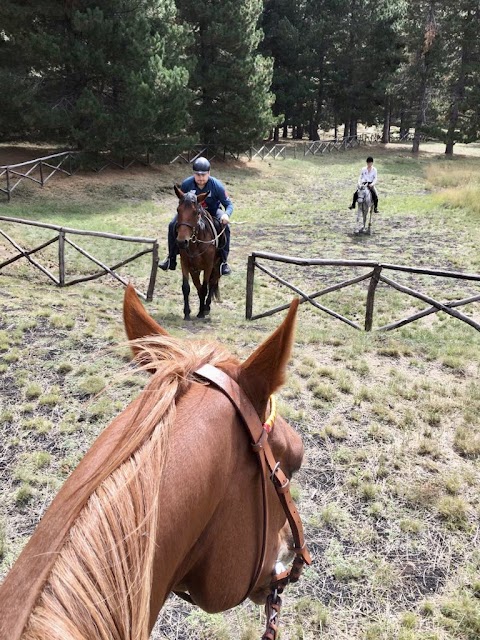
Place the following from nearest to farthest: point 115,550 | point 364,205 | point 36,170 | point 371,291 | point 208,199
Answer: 1. point 115,550
2. point 371,291
3. point 208,199
4. point 364,205
5. point 36,170

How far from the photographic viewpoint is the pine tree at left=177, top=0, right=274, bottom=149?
27.8m

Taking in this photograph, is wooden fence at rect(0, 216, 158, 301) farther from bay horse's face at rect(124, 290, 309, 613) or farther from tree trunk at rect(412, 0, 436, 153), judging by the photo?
tree trunk at rect(412, 0, 436, 153)

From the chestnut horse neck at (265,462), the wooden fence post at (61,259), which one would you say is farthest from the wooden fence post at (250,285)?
the chestnut horse neck at (265,462)

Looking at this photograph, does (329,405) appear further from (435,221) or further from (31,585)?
(435,221)

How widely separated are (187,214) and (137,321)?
6647 millimetres

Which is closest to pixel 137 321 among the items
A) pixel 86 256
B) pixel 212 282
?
pixel 212 282

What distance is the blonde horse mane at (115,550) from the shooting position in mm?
968

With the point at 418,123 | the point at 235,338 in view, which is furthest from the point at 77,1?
the point at 418,123

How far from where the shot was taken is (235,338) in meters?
7.86

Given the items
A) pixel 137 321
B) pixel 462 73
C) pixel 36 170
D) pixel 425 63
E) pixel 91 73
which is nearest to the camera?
pixel 137 321

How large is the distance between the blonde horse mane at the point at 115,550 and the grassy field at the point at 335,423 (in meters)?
0.26

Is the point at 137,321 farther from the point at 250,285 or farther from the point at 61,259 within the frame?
the point at 61,259

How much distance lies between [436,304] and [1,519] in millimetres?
6725

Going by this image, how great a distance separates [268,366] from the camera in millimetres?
1408
